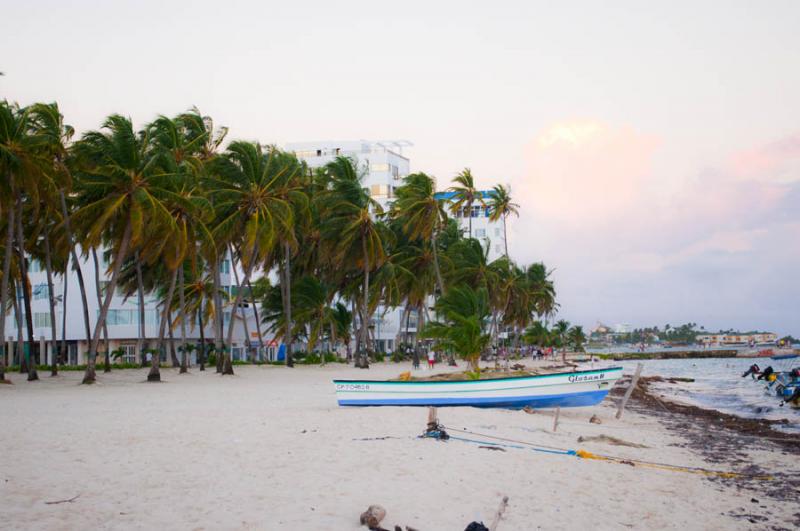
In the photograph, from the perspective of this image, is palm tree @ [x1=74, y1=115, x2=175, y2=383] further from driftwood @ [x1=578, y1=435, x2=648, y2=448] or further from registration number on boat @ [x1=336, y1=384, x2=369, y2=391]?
driftwood @ [x1=578, y1=435, x2=648, y2=448]

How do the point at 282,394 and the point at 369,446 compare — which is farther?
the point at 282,394

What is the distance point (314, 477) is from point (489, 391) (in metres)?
10.9

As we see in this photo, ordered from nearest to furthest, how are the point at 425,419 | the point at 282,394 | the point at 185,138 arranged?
1. the point at 425,419
2. the point at 282,394
3. the point at 185,138

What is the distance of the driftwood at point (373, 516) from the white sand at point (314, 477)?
211 mm

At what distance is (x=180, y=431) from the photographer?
1480 centimetres

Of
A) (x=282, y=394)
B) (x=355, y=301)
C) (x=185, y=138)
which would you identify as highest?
(x=185, y=138)

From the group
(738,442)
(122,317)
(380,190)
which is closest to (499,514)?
(738,442)

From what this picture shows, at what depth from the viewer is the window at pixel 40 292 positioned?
2268 inches

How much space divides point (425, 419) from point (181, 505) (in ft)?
29.4

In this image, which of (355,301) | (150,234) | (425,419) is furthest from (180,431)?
(355,301)

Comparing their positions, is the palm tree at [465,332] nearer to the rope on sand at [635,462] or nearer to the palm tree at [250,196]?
the palm tree at [250,196]

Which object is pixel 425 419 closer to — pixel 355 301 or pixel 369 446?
pixel 369 446

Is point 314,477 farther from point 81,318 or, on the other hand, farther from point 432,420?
point 81,318

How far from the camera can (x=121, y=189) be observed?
29547 mm
